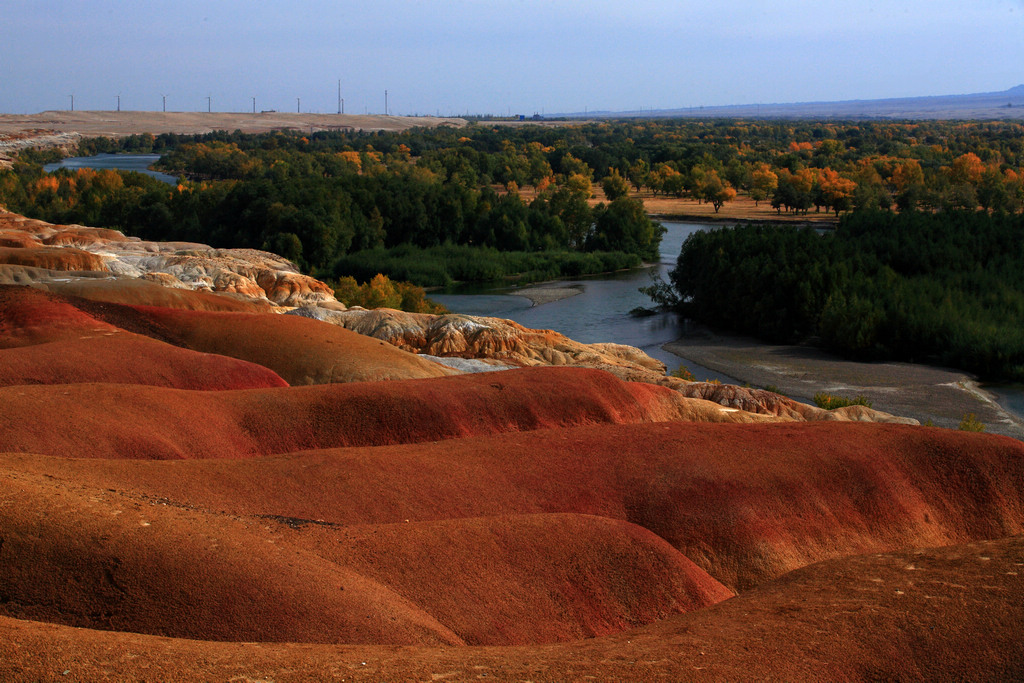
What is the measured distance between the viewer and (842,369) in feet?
207

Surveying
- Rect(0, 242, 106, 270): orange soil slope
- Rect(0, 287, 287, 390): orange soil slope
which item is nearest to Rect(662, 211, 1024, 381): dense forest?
Rect(0, 242, 106, 270): orange soil slope

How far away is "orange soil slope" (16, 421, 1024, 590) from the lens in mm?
16703

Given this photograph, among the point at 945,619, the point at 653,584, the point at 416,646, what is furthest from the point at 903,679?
the point at 416,646

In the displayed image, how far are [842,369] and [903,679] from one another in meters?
55.1

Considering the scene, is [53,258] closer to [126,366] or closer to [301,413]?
[126,366]

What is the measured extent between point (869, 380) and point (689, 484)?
147ft

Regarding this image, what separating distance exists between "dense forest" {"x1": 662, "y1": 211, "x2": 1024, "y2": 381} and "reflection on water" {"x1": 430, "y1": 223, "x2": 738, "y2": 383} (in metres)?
6.17

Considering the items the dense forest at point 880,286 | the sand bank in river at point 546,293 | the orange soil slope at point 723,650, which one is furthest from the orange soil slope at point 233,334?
the sand bank in river at point 546,293

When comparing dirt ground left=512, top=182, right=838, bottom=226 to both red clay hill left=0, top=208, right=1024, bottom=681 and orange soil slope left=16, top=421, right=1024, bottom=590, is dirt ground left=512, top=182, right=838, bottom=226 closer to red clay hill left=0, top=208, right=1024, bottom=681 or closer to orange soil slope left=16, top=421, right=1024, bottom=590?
red clay hill left=0, top=208, right=1024, bottom=681

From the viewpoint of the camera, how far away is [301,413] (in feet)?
72.2

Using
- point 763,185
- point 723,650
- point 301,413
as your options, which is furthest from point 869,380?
point 763,185

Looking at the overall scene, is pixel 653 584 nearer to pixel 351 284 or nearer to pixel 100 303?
pixel 100 303

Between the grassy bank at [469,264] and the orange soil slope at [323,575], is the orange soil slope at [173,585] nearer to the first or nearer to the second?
the orange soil slope at [323,575]

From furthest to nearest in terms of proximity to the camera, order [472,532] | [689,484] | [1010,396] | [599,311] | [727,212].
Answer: [727,212] → [599,311] → [1010,396] → [689,484] → [472,532]
